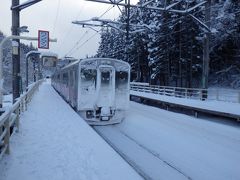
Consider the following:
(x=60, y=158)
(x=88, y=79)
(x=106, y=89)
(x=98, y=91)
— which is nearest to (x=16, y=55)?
(x=88, y=79)

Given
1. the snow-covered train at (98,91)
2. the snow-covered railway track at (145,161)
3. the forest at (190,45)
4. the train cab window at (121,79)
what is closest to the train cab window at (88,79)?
the snow-covered train at (98,91)

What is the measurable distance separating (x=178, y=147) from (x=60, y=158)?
16.9 ft

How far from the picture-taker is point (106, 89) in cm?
1697

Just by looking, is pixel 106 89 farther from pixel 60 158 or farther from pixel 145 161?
pixel 60 158

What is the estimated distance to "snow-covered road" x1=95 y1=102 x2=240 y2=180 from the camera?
8.92 meters

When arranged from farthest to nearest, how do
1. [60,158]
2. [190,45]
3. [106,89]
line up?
[190,45]
[106,89]
[60,158]

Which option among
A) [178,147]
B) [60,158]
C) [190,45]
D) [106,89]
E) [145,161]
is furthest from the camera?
[190,45]

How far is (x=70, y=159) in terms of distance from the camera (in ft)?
24.9

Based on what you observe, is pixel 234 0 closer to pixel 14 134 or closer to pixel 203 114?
pixel 203 114

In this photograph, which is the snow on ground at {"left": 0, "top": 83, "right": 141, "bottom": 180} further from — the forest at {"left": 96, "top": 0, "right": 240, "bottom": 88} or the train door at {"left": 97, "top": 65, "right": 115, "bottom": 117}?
the forest at {"left": 96, "top": 0, "right": 240, "bottom": 88}

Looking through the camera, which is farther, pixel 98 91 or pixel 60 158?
pixel 98 91

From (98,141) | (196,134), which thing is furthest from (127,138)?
(98,141)

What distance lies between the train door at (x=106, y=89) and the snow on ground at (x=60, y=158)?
5.44 meters

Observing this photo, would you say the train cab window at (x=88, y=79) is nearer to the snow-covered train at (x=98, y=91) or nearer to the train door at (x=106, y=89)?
the snow-covered train at (x=98, y=91)
